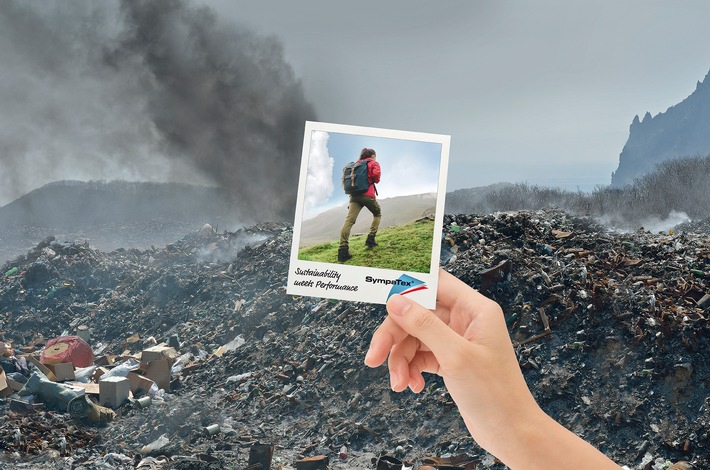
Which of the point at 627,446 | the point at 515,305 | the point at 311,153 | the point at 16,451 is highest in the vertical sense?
the point at 311,153

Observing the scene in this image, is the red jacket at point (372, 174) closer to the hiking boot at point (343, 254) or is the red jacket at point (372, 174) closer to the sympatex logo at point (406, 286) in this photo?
the hiking boot at point (343, 254)

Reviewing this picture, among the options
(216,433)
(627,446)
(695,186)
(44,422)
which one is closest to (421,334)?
(627,446)

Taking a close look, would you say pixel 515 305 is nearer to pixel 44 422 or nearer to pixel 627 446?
pixel 627 446

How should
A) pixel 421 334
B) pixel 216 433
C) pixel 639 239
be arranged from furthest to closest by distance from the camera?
pixel 639 239 → pixel 216 433 → pixel 421 334

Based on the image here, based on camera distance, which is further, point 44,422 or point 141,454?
point 44,422

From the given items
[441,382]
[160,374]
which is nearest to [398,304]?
[441,382]

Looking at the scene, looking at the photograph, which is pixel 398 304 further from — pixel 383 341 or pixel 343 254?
pixel 343 254

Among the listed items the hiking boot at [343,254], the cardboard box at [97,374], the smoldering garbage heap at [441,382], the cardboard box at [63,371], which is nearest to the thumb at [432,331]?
the hiking boot at [343,254]

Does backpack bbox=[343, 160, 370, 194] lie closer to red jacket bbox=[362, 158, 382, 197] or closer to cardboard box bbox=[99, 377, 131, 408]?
red jacket bbox=[362, 158, 382, 197]
